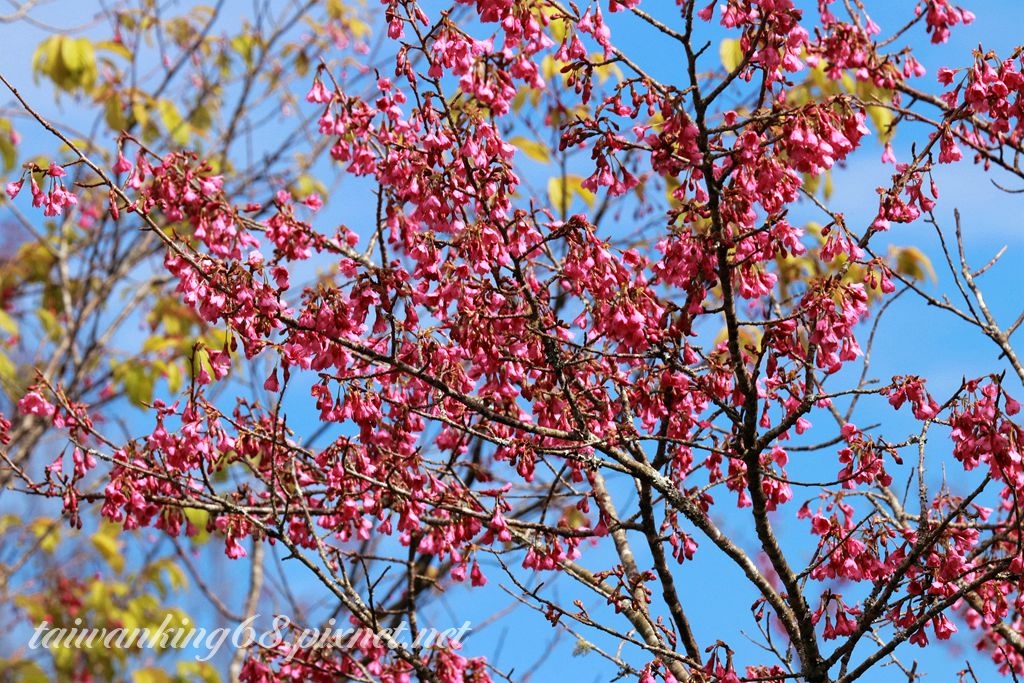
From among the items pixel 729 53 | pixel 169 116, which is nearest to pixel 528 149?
pixel 729 53

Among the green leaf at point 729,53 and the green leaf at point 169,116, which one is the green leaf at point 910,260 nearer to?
the green leaf at point 729,53

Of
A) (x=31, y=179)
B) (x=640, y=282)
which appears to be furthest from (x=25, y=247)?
(x=640, y=282)

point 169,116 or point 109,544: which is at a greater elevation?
point 169,116

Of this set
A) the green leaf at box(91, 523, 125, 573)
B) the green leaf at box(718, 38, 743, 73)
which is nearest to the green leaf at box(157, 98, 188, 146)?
the green leaf at box(91, 523, 125, 573)

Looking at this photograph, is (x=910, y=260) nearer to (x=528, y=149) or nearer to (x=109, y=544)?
(x=528, y=149)

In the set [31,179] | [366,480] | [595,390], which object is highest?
[595,390]

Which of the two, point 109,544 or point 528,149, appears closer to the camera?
point 528,149

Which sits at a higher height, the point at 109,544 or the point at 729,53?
the point at 729,53

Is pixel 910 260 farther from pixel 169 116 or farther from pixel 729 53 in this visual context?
pixel 169 116

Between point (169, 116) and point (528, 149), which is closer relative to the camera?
point (528, 149)

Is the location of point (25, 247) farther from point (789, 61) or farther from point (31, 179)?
point (789, 61)

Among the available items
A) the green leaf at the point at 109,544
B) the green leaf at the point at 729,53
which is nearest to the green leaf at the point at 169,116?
the green leaf at the point at 109,544

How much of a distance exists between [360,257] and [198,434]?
80 centimetres

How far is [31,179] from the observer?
3303mm
